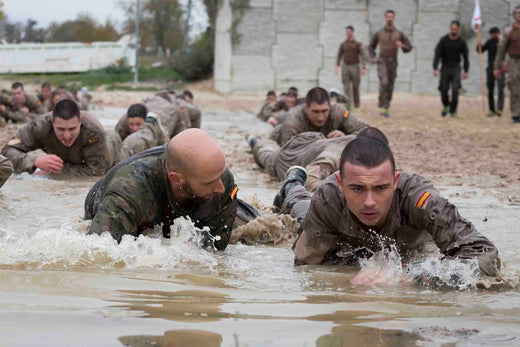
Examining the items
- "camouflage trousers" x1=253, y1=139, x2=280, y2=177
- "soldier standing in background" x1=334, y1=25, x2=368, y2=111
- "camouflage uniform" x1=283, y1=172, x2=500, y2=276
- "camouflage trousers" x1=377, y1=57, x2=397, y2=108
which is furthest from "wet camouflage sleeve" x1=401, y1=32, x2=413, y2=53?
"camouflage uniform" x1=283, y1=172, x2=500, y2=276

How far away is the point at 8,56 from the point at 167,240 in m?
31.9

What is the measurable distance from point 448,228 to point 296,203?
6.30 ft

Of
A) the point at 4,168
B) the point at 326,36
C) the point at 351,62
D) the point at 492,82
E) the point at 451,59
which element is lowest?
the point at 4,168

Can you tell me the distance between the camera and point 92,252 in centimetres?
404

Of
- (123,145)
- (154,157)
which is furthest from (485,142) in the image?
(154,157)

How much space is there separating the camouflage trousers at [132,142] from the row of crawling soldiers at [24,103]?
512cm

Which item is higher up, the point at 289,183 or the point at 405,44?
the point at 405,44

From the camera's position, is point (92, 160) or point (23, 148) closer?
point (23, 148)

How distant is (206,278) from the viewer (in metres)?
3.85

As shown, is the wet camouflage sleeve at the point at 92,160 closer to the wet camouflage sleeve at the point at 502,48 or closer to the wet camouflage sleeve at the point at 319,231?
the wet camouflage sleeve at the point at 319,231

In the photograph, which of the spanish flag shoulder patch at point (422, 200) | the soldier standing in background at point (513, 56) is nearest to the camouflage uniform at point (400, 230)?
the spanish flag shoulder patch at point (422, 200)

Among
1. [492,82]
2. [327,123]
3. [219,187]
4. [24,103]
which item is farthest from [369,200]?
[24,103]

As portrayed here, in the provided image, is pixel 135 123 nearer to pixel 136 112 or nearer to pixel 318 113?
pixel 136 112

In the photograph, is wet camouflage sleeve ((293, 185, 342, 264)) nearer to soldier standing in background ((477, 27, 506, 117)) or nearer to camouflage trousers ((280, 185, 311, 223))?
camouflage trousers ((280, 185, 311, 223))
